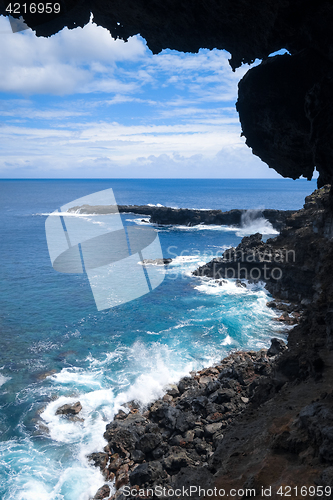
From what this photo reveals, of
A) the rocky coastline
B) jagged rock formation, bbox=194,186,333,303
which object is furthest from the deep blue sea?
jagged rock formation, bbox=194,186,333,303

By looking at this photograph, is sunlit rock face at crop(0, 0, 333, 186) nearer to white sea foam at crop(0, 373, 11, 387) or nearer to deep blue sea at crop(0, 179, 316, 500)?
deep blue sea at crop(0, 179, 316, 500)

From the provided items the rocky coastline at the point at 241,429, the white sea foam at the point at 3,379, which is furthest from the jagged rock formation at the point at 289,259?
the white sea foam at the point at 3,379

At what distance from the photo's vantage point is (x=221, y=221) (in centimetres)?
8881

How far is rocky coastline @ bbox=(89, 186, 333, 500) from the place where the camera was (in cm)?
839

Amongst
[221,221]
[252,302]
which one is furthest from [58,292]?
[221,221]

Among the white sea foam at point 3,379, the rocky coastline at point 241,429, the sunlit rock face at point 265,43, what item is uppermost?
the sunlit rock face at point 265,43

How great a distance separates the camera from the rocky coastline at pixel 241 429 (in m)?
8.39

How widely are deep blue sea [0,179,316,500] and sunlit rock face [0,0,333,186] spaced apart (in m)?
15.7

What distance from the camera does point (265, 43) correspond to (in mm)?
12555

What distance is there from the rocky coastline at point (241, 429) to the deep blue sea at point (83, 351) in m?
1.55

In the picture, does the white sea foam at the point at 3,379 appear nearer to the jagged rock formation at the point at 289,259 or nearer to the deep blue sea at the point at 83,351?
the deep blue sea at the point at 83,351

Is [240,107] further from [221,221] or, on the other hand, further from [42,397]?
[221,221]

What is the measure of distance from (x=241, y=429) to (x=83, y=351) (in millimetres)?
15552

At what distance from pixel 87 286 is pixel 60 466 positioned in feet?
83.1
